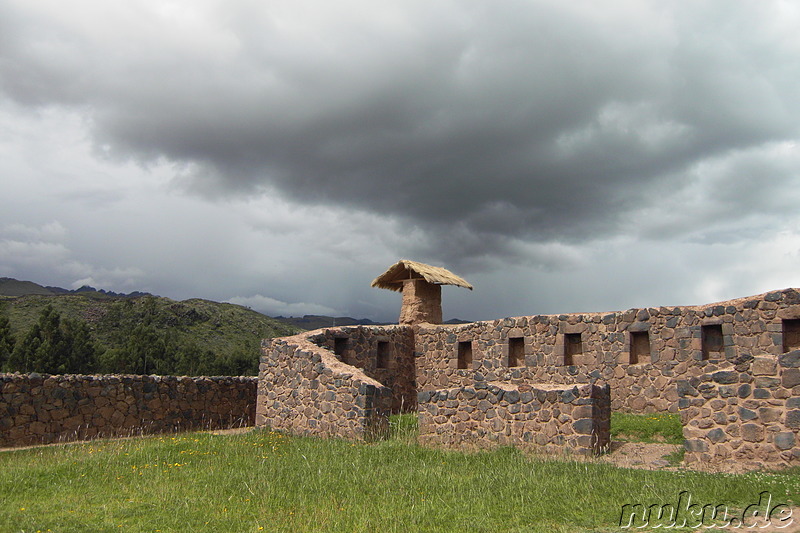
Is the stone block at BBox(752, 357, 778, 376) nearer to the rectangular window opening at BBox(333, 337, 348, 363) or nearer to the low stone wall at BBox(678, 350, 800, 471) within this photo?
the low stone wall at BBox(678, 350, 800, 471)

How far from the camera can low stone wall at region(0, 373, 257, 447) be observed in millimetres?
14172

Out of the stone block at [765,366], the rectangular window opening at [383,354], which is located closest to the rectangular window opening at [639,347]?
the stone block at [765,366]

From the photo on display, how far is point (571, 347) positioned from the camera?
17203mm

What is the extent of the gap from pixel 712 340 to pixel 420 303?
969cm

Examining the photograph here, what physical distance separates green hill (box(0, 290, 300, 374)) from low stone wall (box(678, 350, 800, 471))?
32319mm

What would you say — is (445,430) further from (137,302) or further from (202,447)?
(137,302)

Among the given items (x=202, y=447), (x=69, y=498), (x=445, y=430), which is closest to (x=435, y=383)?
(x=445, y=430)

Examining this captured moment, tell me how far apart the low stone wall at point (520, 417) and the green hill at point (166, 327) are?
27.7m

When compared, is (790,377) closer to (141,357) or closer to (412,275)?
(412,275)

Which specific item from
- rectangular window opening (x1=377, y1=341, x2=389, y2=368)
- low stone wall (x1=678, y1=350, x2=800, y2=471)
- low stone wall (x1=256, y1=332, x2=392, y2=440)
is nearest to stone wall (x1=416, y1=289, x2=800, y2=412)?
rectangular window opening (x1=377, y1=341, x2=389, y2=368)

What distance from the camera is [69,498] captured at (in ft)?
27.0

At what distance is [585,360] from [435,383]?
214 inches

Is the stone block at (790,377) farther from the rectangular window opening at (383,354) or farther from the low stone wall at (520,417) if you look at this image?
the rectangular window opening at (383,354)

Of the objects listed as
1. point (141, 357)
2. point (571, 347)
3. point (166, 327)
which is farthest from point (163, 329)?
point (571, 347)
